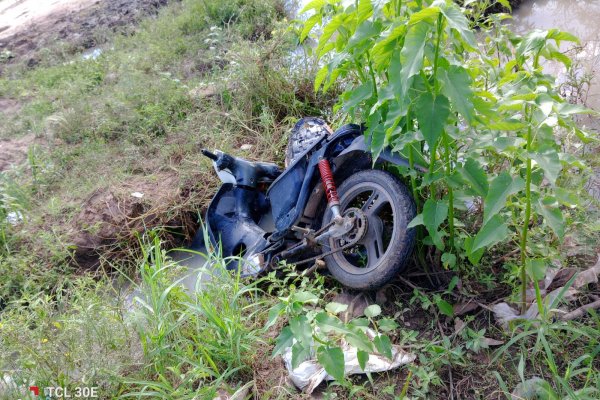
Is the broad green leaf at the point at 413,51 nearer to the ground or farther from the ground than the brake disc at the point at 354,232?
farther from the ground

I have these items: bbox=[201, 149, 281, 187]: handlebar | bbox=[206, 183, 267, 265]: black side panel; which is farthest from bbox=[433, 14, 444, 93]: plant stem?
bbox=[201, 149, 281, 187]: handlebar

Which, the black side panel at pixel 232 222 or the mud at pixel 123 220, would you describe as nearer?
the black side panel at pixel 232 222

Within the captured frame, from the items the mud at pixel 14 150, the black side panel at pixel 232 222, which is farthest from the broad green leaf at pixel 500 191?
the mud at pixel 14 150

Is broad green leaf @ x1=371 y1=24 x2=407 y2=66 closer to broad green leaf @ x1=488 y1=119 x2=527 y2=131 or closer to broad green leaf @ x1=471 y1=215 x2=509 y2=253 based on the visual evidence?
broad green leaf @ x1=488 y1=119 x2=527 y2=131

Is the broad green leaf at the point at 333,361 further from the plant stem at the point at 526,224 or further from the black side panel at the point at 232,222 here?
the black side panel at the point at 232,222

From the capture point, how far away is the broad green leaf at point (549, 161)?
168 centimetres

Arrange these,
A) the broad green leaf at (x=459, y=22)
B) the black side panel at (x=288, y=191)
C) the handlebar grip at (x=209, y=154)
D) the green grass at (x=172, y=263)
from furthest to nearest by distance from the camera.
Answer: the handlebar grip at (x=209, y=154), the black side panel at (x=288, y=191), the green grass at (x=172, y=263), the broad green leaf at (x=459, y=22)

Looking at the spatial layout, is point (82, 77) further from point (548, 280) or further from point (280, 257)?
point (548, 280)

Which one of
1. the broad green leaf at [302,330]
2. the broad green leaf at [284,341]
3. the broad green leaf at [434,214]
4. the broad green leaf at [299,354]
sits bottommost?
the broad green leaf at [299,354]

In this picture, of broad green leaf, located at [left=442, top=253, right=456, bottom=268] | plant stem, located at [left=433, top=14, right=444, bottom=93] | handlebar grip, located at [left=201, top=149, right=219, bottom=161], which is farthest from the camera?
handlebar grip, located at [left=201, top=149, right=219, bottom=161]

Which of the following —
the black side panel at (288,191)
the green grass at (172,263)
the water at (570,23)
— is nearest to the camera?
the green grass at (172,263)

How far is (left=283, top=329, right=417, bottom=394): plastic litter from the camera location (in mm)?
2236

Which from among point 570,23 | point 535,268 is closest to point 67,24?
point 570,23

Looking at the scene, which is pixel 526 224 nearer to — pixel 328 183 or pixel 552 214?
pixel 552 214
